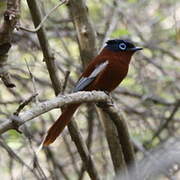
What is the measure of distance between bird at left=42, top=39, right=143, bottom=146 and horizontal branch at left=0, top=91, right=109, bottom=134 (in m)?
0.57

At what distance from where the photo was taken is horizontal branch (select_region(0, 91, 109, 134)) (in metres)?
1.77

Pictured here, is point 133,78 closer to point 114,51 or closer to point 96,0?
A: point 96,0

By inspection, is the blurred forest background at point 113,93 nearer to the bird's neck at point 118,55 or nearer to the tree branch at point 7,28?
the bird's neck at point 118,55

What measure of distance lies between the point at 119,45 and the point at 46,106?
88.7 inches

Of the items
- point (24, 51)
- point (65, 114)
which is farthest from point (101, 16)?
point (65, 114)

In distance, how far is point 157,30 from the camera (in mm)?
6004

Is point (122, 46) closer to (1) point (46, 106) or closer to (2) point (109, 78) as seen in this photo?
(2) point (109, 78)

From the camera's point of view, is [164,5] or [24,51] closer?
[24,51]

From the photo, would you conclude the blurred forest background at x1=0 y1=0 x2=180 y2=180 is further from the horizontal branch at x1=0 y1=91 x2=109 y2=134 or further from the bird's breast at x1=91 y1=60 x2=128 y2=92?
the horizontal branch at x1=0 y1=91 x2=109 y2=134

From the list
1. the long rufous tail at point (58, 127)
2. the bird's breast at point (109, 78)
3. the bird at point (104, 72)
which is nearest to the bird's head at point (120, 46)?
the bird at point (104, 72)

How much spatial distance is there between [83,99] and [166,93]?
Answer: 12.4 ft

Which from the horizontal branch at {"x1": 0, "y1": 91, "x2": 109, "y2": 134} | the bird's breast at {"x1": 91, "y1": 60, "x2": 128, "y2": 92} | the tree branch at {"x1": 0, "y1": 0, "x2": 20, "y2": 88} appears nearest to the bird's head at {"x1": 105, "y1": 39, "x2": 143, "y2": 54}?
the bird's breast at {"x1": 91, "y1": 60, "x2": 128, "y2": 92}

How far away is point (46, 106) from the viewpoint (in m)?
2.07

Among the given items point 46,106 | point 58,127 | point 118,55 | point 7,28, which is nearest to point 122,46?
point 118,55
